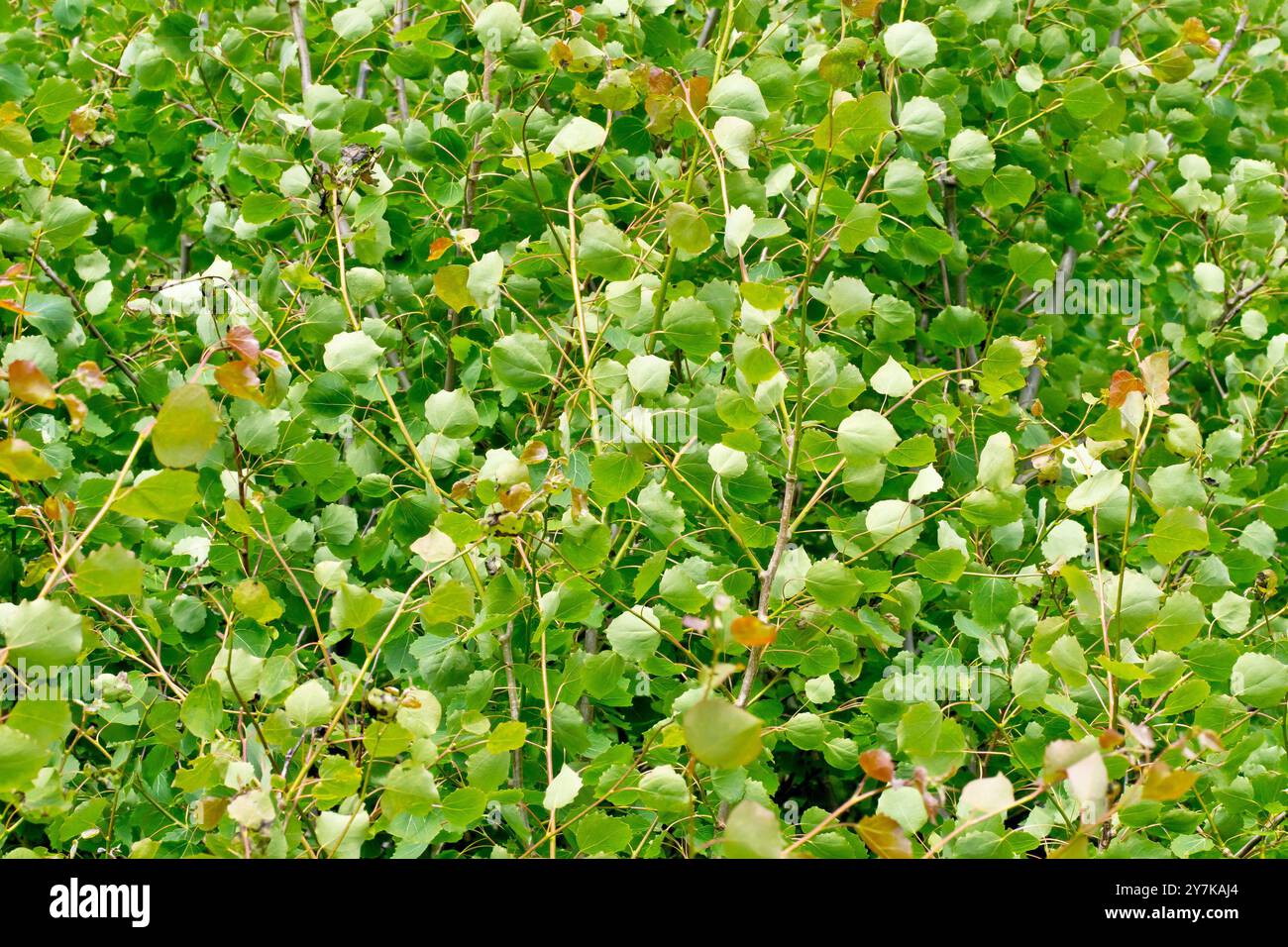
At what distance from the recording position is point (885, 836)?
81 cm

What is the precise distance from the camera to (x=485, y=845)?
149 centimetres

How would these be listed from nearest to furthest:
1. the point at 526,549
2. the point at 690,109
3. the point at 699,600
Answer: the point at 690,109 → the point at 699,600 → the point at 526,549

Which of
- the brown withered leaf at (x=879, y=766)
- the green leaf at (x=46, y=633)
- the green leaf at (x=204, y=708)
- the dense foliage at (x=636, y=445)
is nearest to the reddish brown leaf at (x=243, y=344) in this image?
the dense foliage at (x=636, y=445)

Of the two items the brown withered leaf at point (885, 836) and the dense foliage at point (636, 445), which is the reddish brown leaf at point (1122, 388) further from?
the brown withered leaf at point (885, 836)

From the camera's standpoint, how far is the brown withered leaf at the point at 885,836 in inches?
31.8

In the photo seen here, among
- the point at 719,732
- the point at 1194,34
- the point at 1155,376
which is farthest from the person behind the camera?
the point at 1194,34

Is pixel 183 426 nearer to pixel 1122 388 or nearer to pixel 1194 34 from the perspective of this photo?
pixel 1122 388

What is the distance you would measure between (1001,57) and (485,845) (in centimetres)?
159

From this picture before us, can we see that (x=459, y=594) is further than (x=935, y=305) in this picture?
No

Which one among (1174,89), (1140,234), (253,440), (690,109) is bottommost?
(253,440)

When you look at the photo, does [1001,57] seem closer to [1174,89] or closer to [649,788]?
[1174,89]

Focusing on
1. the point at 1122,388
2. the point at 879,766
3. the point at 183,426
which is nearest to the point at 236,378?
the point at 183,426

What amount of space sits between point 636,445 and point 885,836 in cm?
56
